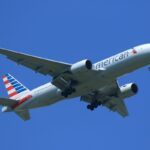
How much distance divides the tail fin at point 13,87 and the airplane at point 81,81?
791 millimetres

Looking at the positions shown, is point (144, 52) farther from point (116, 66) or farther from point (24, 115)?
point (24, 115)

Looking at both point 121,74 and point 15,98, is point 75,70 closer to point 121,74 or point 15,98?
point 121,74

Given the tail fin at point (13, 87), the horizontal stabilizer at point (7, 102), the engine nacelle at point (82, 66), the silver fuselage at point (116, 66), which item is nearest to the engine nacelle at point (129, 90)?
the silver fuselage at point (116, 66)

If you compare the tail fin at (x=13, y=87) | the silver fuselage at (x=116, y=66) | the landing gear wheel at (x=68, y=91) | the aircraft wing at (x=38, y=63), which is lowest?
the landing gear wheel at (x=68, y=91)

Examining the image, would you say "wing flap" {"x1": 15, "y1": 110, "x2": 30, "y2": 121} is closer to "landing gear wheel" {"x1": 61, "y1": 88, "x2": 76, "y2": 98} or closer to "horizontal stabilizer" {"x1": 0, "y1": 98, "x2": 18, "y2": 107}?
"horizontal stabilizer" {"x1": 0, "y1": 98, "x2": 18, "y2": 107}

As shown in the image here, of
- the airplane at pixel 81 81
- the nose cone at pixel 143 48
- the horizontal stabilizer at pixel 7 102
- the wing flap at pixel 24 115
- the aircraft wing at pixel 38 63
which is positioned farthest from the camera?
the wing flap at pixel 24 115

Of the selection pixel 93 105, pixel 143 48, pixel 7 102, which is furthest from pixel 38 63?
pixel 143 48

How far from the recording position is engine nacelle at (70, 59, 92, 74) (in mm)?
55625

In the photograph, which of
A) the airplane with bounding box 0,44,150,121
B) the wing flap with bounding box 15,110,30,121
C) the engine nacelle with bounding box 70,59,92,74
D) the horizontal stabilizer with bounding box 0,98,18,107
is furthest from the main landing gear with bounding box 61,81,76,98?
the wing flap with bounding box 15,110,30,121

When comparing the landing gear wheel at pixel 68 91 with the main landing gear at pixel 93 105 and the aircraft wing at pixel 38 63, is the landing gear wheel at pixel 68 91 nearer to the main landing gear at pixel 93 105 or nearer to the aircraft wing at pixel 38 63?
the aircraft wing at pixel 38 63

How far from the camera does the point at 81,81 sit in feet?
188

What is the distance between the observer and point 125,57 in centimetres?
5588

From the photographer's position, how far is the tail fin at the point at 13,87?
65062 mm

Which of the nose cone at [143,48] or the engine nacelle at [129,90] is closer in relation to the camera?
→ the nose cone at [143,48]
